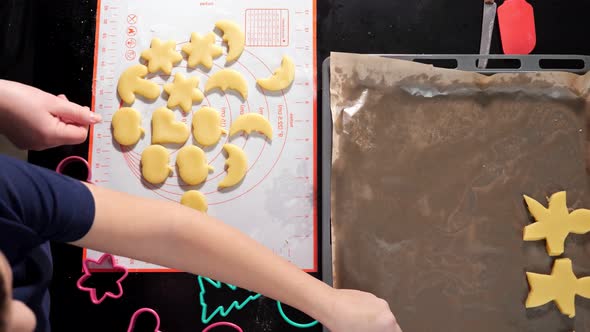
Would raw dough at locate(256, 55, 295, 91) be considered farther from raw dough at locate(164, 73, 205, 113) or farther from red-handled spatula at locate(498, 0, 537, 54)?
red-handled spatula at locate(498, 0, 537, 54)

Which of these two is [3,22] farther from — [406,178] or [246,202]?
[406,178]

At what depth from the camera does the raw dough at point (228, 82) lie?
78 cm

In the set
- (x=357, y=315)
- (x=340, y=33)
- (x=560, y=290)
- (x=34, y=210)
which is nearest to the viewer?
(x=34, y=210)

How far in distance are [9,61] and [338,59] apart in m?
0.53

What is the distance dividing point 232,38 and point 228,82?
0.24ft

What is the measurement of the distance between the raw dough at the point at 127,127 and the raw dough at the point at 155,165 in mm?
31

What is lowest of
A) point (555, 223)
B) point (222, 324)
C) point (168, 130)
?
point (222, 324)

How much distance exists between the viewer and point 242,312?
0.74 m

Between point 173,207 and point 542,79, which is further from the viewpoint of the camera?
point 542,79

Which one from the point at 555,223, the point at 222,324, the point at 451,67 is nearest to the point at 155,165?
the point at 222,324

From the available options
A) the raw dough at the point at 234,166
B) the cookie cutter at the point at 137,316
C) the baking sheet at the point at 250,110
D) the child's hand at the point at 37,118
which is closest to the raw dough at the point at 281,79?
the baking sheet at the point at 250,110

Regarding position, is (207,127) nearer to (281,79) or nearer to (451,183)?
(281,79)

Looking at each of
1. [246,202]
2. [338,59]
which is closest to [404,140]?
[338,59]

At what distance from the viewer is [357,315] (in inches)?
20.8
